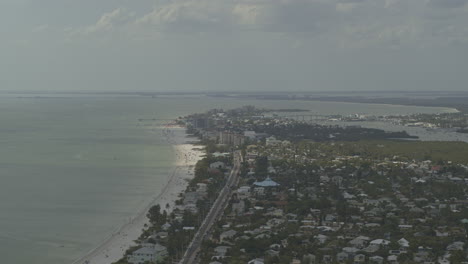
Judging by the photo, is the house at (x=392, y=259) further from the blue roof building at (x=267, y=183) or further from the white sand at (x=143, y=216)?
the blue roof building at (x=267, y=183)

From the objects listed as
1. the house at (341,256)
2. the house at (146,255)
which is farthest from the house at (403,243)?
the house at (146,255)

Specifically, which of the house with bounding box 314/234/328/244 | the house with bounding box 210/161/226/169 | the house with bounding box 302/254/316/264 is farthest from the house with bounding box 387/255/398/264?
the house with bounding box 210/161/226/169

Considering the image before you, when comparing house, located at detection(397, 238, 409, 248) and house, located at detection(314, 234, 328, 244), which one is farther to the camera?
house, located at detection(314, 234, 328, 244)

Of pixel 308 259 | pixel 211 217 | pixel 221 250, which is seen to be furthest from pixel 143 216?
pixel 308 259

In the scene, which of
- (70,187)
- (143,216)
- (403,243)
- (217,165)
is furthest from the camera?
(217,165)

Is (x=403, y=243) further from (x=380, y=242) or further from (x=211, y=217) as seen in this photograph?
(x=211, y=217)

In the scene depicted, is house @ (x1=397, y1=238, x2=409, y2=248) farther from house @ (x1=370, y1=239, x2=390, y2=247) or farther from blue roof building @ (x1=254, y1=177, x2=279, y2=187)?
blue roof building @ (x1=254, y1=177, x2=279, y2=187)
